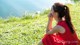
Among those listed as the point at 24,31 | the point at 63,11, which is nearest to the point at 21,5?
the point at 24,31

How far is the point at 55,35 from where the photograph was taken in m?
3.71

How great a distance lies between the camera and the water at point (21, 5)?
8873mm

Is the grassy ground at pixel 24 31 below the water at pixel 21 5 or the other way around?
below

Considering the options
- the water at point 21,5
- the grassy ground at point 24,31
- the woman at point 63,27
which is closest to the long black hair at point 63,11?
the woman at point 63,27

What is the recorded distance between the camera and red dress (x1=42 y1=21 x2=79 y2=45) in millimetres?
3488

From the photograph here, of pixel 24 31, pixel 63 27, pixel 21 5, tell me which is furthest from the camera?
pixel 21 5

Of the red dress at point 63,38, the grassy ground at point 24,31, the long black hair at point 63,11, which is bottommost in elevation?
the grassy ground at point 24,31

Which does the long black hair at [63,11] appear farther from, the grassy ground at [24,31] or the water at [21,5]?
the water at [21,5]

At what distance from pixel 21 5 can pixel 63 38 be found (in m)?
6.02

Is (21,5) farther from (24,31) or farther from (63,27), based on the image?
(63,27)

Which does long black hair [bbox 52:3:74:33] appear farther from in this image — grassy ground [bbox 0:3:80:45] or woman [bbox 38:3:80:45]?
grassy ground [bbox 0:3:80:45]

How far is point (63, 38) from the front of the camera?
3.54 metres

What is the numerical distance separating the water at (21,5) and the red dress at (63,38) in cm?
503

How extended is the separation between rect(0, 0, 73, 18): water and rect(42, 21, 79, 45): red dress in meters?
5.03
